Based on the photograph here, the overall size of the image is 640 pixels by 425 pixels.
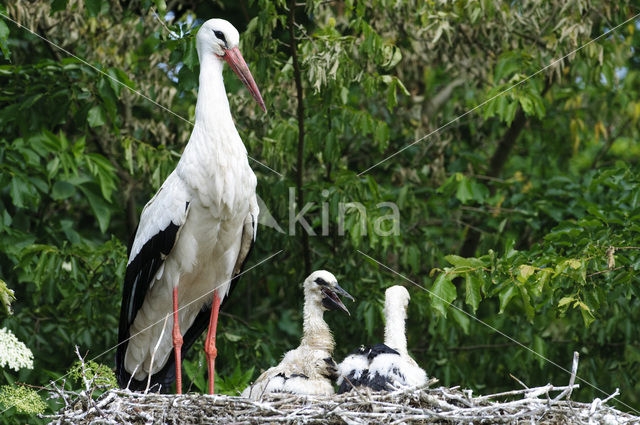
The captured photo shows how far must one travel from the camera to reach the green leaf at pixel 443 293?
5742 millimetres

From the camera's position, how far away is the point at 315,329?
657cm

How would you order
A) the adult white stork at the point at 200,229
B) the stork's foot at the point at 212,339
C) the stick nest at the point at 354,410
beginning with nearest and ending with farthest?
the stick nest at the point at 354,410, the adult white stork at the point at 200,229, the stork's foot at the point at 212,339

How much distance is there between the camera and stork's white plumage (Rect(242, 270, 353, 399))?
5.84 metres

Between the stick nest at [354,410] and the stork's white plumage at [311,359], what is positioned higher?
the stork's white plumage at [311,359]

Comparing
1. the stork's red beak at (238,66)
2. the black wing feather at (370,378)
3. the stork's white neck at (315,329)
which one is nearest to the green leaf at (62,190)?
the stork's red beak at (238,66)

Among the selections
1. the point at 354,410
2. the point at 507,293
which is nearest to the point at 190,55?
the point at 507,293

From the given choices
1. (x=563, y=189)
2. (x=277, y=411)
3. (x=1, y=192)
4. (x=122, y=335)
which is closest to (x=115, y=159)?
(x=1, y=192)

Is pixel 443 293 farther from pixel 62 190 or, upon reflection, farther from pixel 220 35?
pixel 62 190

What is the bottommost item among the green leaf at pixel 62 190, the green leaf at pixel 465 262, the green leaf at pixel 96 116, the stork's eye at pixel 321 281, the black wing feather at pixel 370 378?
the black wing feather at pixel 370 378

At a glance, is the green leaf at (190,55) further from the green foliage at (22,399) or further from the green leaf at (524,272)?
the green leaf at (524,272)

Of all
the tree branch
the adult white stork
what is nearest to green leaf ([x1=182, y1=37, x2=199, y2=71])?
the adult white stork

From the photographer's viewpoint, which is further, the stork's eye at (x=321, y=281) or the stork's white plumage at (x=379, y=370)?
the stork's eye at (x=321, y=281)

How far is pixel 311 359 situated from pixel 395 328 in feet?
2.22

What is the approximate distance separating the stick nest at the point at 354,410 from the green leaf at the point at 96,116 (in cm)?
245
